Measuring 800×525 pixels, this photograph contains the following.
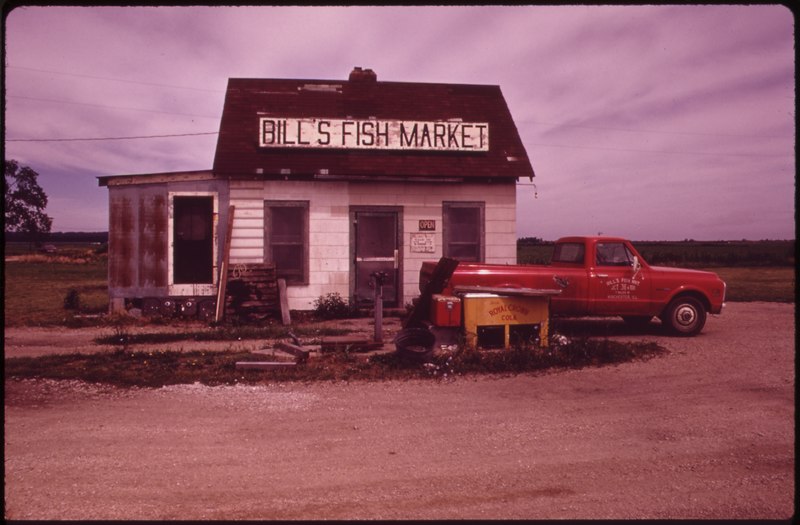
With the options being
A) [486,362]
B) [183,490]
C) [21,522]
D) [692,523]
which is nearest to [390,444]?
[183,490]

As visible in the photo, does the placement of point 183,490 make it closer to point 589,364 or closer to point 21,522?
point 21,522

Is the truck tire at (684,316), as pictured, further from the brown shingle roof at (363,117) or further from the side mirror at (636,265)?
the brown shingle roof at (363,117)

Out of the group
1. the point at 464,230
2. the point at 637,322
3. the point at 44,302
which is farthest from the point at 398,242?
the point at 44,302

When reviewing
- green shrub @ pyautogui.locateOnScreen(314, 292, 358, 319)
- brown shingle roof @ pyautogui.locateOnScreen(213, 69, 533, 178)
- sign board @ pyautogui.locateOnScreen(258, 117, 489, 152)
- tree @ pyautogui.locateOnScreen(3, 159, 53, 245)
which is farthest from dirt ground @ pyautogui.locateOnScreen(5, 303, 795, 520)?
tree @ pyautogui.locateOnScreen(3, 159, 53, 245)

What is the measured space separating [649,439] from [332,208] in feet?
31.1

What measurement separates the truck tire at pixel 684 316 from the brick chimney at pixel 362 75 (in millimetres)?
10123

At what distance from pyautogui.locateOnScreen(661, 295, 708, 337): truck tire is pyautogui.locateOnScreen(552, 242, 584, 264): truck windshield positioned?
202 cm

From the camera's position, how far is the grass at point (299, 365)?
6.95 meters

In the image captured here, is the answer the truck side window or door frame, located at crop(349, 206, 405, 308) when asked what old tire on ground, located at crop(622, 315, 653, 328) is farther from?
door frame, located at crop(349, 206, 405, 308)

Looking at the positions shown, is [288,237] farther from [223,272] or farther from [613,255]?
[613,255]

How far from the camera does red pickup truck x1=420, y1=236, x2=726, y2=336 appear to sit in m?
10.1

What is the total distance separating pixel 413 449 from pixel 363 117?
1086 centimetres

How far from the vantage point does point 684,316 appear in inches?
410

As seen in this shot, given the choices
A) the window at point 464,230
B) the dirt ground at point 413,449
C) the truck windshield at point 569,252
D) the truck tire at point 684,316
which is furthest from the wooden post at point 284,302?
the truck tire at point 684,316
